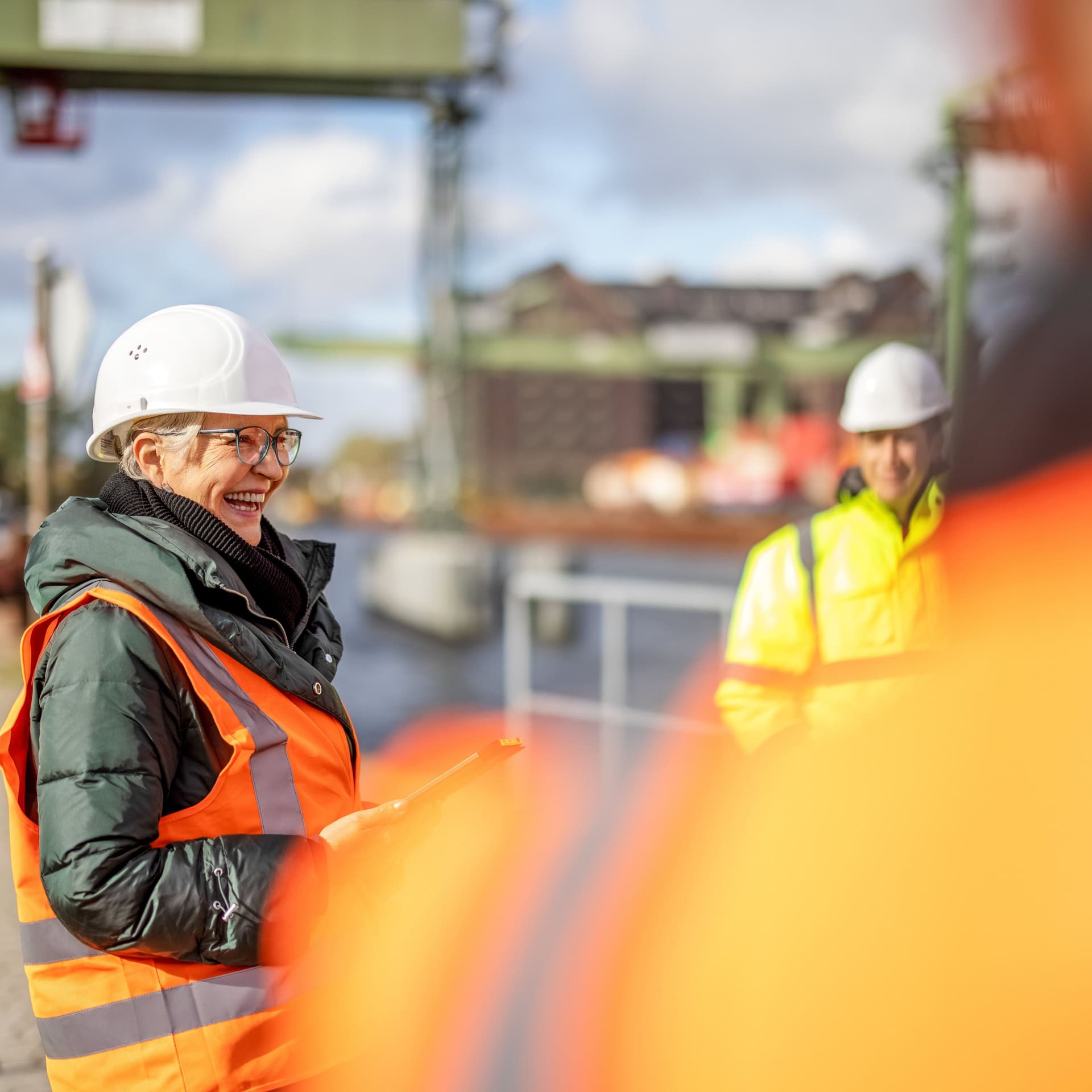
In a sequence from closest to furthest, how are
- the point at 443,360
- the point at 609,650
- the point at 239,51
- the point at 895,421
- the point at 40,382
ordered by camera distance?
the point at 895,421
the point at 609,650
the point at 40,382
the point at 239,51
the point at 443,360

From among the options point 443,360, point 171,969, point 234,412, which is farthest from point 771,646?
point 443,360

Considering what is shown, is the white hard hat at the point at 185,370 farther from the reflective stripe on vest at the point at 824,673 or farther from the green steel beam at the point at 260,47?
the green steel beam at the point at 260,47

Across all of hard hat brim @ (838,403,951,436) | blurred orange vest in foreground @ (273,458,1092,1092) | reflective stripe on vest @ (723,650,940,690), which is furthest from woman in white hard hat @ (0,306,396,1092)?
hard hat brim @ (838,403,951,436)

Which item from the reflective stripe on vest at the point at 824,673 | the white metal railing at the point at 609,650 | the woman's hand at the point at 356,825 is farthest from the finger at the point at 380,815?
the white metal railing at the point at 609,650

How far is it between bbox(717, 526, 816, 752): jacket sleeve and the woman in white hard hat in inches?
42.9

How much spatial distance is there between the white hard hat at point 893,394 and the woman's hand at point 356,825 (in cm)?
149

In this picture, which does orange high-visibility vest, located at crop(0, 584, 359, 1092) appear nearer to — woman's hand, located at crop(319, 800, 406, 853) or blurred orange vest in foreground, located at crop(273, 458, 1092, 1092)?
woman's hand, located at crop(319, 800, 406, 853)

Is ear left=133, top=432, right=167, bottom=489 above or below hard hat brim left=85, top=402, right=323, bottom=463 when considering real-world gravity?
below

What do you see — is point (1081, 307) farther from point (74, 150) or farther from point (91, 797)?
point (74, 150)

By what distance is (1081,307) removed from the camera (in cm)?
71

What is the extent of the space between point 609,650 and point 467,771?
12.5ft

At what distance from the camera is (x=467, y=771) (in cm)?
142

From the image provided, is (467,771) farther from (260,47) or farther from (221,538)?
(260,47)

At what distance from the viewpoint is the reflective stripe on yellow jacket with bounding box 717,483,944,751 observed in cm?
221
